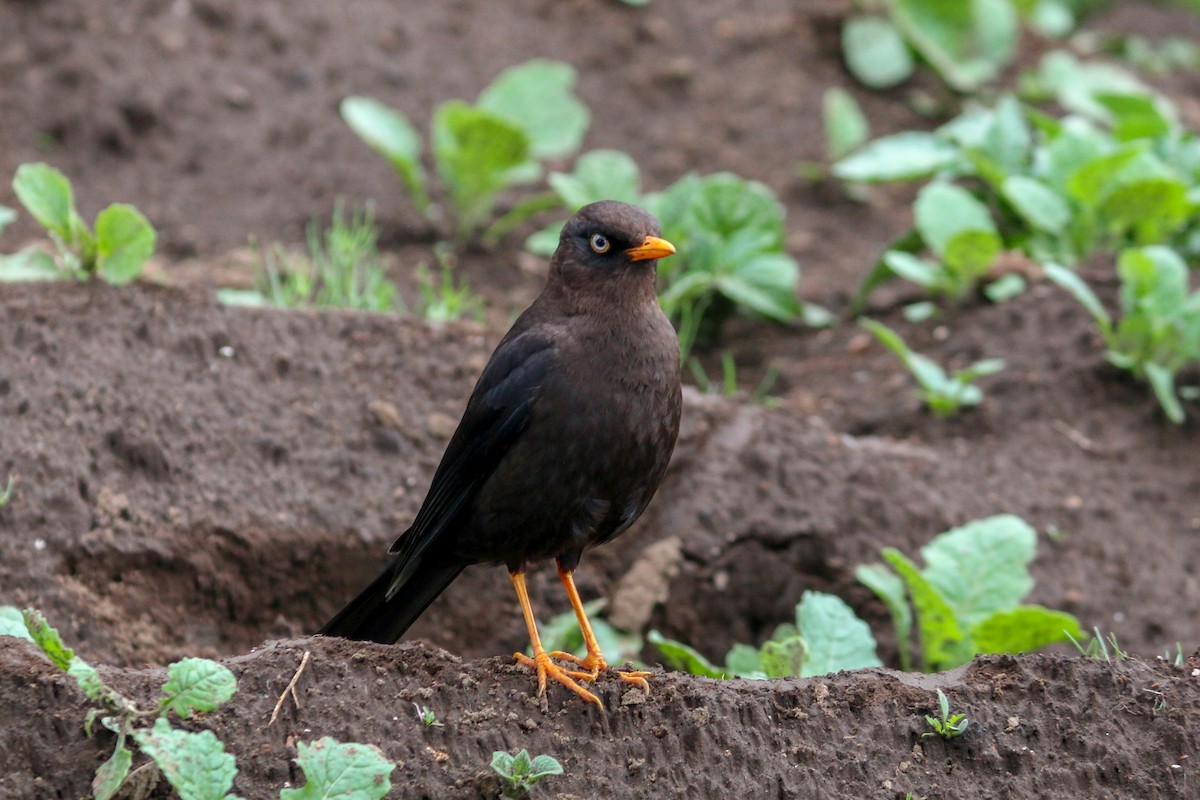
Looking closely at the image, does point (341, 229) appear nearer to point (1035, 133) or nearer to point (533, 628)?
point (533, 628)

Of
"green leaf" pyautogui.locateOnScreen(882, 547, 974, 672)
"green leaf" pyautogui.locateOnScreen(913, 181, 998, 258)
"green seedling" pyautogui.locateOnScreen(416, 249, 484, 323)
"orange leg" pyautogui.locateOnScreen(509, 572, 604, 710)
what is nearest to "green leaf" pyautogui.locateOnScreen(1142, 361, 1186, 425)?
"green leaf" pyautogui.locateOnScreen(913, 181, 998, 258)

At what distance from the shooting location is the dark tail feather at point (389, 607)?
435 cm

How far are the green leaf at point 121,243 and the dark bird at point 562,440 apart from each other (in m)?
1.88

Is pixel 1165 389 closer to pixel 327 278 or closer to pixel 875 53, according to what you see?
pixel 327 278

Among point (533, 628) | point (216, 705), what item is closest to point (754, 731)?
point (533, 628)

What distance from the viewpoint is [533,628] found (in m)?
4.16

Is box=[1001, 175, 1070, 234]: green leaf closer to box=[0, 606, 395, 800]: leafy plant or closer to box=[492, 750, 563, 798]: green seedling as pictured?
box=[492, 750, 563, 798]: green seedling

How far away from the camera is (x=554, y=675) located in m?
3.77

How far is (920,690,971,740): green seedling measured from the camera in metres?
3.58

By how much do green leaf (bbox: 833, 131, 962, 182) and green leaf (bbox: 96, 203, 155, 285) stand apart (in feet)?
12.6

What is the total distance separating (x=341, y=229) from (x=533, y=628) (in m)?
Answer: 3.33

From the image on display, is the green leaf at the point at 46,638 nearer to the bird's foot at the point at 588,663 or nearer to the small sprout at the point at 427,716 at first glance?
the small sprout at the point at 427,716

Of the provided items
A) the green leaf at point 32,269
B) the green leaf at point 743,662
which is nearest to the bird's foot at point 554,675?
the green leaf at point 743,662

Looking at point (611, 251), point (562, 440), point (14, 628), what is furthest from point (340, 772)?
point (611, 251)
